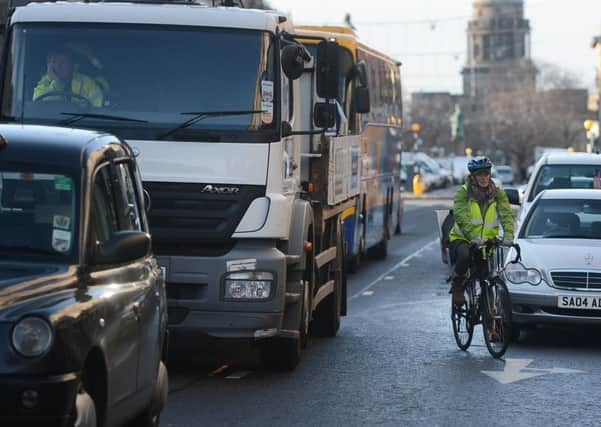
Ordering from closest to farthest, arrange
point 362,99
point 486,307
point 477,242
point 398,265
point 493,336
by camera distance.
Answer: point 493,336
point 486,307
point 477,242
point 362,99
point 398,265

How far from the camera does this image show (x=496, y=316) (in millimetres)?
13820

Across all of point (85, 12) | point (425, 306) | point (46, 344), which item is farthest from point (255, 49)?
point (425, 306)

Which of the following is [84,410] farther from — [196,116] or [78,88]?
[78,88]

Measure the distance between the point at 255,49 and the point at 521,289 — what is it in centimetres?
402

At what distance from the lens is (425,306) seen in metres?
19.3

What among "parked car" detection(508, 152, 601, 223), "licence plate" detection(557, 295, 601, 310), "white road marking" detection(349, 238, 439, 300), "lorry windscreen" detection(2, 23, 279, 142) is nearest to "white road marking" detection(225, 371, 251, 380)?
"lorry windscreen" detection(2, 23, 279, 142)

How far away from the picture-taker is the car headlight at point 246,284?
11883 millimetres

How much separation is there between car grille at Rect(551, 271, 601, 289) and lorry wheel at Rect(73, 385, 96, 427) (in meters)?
8.31

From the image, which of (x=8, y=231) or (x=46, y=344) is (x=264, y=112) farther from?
(x=46, y=344)

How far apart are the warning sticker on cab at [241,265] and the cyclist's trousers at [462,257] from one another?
114 inches

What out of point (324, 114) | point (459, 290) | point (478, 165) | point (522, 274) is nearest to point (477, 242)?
point (459, 290)

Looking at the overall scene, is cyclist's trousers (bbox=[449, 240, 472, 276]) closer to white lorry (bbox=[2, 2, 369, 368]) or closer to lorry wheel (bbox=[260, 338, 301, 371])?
lorry wheel (bbox=[260, 338, 301, 371])

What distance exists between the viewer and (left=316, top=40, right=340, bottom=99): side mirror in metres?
12.7

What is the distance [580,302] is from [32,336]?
28.7 feet
